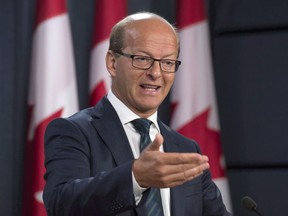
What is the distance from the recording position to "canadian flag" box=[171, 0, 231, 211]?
2828mm

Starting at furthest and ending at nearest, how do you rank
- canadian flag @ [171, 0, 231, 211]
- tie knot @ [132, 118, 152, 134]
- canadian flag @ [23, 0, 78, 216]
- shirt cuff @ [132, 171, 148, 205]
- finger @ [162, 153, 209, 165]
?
canadian flag @ [171, 0, 231, 211]
canadian flag @ [23, 0, 78, 216]
tie knot @ [132, 118, 152, 134]
shirt cuff @ [132, 171, 148, 205]
finger @ [162, 153, 209, 165]

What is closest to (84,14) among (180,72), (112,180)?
(180,72)

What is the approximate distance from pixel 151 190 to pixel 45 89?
1198 millimetres

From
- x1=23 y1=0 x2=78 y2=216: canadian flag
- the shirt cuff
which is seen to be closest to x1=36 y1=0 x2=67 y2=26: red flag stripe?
x1=23 y1=0 x2=78 y2=216: canadian flag

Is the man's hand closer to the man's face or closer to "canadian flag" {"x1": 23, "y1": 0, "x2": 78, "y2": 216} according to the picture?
the man's face

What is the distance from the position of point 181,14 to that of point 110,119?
52.2 inches

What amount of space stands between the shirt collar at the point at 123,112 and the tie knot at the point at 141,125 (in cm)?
1

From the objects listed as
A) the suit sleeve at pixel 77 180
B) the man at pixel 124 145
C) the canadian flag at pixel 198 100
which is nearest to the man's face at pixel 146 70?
the man at pixel 124 145

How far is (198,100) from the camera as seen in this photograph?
2.84 meters

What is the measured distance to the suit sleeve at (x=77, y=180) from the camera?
4.56 feet

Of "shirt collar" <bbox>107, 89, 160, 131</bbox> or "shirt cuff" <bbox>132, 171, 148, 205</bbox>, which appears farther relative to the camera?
"shirt collar" <bbox>107, 89, 160, 131</bbox>

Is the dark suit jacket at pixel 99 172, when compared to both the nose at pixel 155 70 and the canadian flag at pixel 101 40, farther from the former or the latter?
the canadian flag at pixel 101 40

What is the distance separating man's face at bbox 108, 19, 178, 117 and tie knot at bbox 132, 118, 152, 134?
0.08 ft

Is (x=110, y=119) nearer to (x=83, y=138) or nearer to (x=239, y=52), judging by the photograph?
(x=83, y=138)
